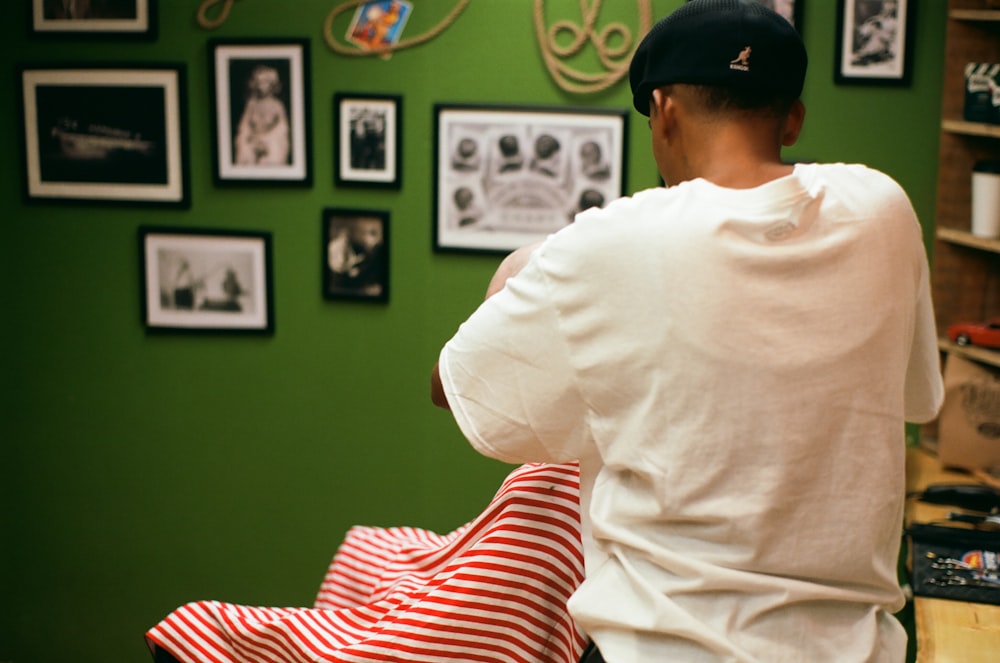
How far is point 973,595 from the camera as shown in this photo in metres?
2.24

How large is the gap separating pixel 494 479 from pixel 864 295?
85.1 inches

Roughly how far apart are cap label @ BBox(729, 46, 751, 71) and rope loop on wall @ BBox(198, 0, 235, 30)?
7.50 ft

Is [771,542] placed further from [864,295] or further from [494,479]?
[494,479]

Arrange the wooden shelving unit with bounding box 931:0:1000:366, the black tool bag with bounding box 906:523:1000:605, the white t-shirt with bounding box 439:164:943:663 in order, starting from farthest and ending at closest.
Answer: the wooden shelving unit with bounding box 931:0:1000:366 < the black tool bag with bounding box 906:523:1000:605 < the white t-shirt with bounding box 439:164:943:663

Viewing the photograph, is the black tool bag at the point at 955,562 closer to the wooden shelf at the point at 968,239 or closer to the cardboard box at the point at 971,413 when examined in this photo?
the cardboard box at the point at 971,413

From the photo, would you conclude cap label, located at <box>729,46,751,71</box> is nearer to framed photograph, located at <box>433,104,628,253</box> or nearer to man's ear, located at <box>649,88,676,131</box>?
man's ear, located at <box>649,88,676,131</box>

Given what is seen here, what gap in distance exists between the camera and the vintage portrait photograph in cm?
315

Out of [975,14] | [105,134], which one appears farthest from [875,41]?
[105,134]

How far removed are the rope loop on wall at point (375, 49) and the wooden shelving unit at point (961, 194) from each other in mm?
1323

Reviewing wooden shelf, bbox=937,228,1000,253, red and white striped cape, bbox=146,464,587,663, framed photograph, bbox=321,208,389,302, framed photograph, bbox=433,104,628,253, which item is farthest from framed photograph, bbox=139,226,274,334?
wooden shelf, bbox=937,228,1000,253

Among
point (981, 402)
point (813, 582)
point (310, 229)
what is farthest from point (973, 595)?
point (310, 229)

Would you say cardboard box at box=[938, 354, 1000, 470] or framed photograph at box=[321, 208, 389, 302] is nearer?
cardboard box at box=[938, 354, 1000, 470]

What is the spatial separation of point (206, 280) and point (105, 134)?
0.53 m

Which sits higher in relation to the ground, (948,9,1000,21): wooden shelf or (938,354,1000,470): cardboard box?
(948,9,1000,21): wooden shelf
